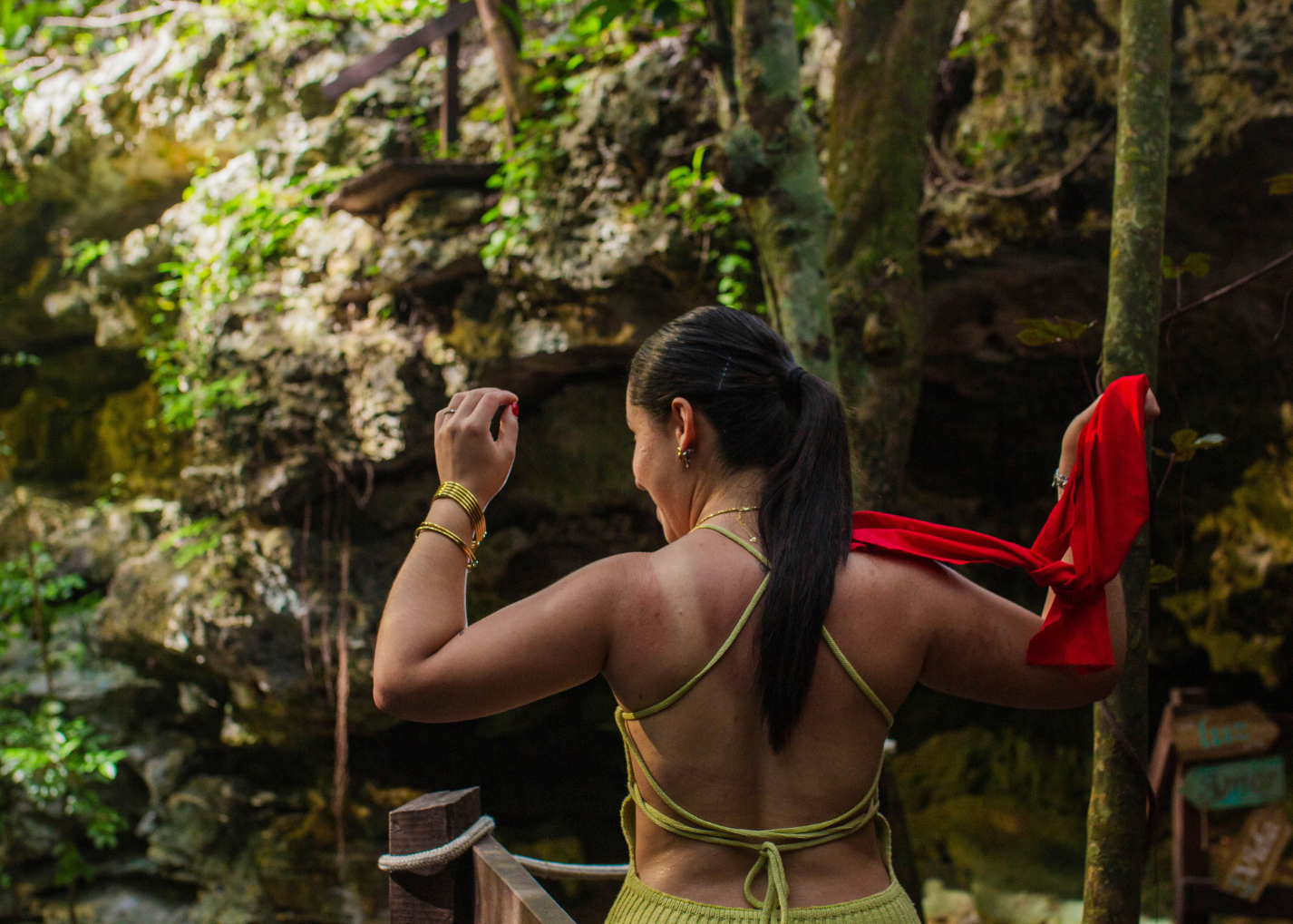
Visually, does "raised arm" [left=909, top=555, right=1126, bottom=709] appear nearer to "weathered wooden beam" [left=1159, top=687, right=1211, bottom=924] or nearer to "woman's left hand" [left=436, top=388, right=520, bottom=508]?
"woman's left hand" [left=436, top=388, right=520, bottom=508]

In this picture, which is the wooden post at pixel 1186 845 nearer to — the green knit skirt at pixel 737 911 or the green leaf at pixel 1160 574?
the green leaf at pixel 1160 574

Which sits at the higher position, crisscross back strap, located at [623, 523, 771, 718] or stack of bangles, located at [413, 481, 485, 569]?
stack of bangles, located at [413, 481, 485, 569]

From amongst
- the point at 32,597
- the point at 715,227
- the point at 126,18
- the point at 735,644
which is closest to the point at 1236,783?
the point at 715,227

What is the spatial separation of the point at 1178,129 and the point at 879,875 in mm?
3612

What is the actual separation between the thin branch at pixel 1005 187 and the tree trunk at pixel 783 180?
1.16 meters

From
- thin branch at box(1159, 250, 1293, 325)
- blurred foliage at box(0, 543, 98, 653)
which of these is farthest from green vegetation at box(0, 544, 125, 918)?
thin branch at box(1159, 250, 1293, 325)

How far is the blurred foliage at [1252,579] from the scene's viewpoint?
5.11 m

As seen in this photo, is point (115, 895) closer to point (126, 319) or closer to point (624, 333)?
point (126, 319)

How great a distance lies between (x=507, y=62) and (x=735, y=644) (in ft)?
14.3

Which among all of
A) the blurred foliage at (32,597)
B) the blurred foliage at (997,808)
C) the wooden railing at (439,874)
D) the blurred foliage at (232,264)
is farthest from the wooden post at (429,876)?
the blurred foliage at (32,597)

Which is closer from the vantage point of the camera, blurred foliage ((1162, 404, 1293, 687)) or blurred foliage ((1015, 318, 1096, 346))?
blurred foliage ((1015, 318, 1096, 346))

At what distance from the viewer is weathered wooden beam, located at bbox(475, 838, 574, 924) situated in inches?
56.5

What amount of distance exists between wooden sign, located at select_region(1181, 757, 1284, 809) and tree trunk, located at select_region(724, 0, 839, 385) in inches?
102

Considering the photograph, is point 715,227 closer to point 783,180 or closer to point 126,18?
point 783,180
